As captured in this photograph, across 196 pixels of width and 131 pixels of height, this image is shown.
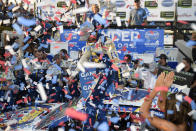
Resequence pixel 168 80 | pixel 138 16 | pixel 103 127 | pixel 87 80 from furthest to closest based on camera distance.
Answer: pixel 138 16 < pixel 87 80 < pixel 103 127 < pixel 168 80

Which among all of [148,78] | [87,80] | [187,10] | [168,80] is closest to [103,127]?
[87,80]

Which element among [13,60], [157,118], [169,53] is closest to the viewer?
[157,118]

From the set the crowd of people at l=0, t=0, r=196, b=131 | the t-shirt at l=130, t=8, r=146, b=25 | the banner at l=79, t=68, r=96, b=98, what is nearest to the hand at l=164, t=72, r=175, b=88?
the crowd of people at l=0, t=0, r=196, b=131

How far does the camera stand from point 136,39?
5000 millimetres

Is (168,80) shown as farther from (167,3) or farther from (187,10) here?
(187,10)

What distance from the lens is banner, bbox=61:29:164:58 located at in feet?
16.2

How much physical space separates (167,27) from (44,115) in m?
4.79

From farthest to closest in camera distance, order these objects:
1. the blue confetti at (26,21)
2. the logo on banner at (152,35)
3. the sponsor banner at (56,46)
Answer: the blue confetti at (26,21) < the sponsor banner at (56,46) < the logo on banner at (152,35)

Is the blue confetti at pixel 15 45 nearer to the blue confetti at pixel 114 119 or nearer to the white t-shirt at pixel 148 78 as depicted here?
the white t-shirt at pixel 148 78

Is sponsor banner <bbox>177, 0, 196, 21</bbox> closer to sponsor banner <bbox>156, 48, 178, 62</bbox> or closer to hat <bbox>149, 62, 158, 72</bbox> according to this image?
sponsor banner <bbox>156, 48, 178, 62</bbox>

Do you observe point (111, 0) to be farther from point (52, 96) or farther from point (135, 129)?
point (135, 129)

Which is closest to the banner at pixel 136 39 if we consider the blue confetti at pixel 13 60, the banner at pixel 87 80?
the banner at pixel 87 80

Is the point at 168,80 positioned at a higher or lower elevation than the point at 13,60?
higher

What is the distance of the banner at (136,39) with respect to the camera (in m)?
4.94
